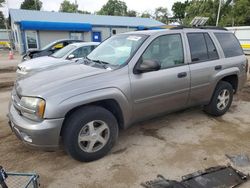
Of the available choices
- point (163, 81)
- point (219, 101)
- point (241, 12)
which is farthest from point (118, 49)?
point (241, 12)

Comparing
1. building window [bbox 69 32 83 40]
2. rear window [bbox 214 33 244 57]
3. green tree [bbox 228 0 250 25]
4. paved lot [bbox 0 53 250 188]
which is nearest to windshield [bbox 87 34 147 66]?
paved lot [bbox 0 53 250 188]

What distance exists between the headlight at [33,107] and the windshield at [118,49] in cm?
128

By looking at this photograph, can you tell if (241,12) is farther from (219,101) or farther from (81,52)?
(219,101)

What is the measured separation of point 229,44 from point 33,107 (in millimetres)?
4052

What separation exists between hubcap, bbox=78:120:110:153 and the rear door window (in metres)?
2.07

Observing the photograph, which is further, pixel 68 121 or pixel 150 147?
pixel 150 147

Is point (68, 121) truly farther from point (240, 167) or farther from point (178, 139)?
point (240, 167)

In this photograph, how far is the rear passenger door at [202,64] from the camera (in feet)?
13.5

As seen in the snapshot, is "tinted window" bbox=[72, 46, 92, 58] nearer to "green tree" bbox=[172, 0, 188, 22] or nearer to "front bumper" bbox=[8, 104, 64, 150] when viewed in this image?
"front bumper" bbox=[8, 104, 64, 150]

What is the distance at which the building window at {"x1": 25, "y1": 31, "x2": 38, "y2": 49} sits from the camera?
21961mm

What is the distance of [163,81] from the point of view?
12.1 feet

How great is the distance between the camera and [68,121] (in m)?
2.97

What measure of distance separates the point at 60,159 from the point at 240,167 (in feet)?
8.35

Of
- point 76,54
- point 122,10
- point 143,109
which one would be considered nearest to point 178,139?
point 143,109
